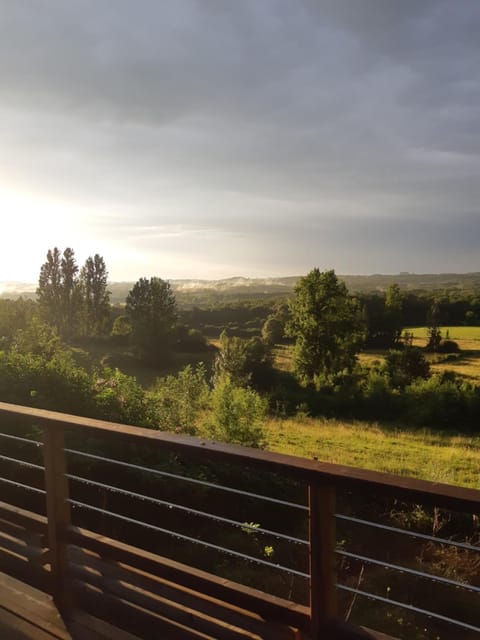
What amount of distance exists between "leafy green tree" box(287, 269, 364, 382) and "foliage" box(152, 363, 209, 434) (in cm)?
1713

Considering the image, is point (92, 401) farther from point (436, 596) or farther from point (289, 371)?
point (289, 371)

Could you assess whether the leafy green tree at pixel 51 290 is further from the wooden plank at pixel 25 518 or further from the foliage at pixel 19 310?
the wooden plank at pixel 25 518

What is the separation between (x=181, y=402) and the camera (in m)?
10.6

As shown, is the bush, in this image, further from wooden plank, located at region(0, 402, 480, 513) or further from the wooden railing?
wooden plank, located at region(0, 402, 480, 513)

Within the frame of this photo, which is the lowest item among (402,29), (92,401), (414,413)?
(414,413)

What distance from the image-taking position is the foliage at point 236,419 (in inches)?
392

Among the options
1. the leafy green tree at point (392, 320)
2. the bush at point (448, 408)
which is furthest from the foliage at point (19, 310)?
the leafy green tree at point (392, 320)

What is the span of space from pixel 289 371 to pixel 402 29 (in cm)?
2709

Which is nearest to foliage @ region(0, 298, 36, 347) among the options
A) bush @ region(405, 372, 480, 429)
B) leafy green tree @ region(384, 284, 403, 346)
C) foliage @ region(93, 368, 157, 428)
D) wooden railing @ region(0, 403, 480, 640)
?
foliage @ region(93, 368, 157, 428)

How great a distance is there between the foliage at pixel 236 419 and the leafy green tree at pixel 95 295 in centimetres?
4107

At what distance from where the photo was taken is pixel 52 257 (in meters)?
48.5

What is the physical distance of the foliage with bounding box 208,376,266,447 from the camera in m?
9.97

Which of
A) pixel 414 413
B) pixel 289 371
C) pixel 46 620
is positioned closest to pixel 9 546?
pixel 46 620

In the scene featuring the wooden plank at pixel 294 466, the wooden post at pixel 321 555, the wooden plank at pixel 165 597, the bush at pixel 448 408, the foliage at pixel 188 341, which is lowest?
the bush at pixel 448 408
